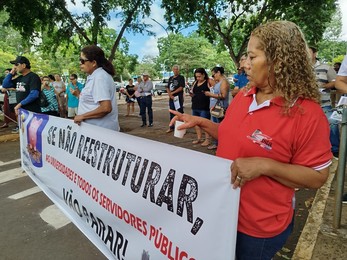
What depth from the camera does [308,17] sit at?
12.6 metres

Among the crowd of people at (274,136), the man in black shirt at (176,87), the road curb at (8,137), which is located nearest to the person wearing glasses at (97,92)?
the crowd of people at (274,136)

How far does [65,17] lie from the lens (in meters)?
11.1

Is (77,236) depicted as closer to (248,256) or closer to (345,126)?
(248,256)

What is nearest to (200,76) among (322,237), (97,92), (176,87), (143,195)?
(176,87)

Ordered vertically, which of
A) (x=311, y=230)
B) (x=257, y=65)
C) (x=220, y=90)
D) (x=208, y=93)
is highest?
(x=257, y=65)

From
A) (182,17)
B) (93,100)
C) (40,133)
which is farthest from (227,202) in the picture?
(182,17)

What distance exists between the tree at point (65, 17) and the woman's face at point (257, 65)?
993 centimetres

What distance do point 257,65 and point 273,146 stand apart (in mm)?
382

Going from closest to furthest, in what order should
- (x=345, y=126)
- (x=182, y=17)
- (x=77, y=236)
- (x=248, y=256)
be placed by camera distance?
(x=248, y=256), (x=345, y=126), (x=77, y=236), (x=182, y=17)

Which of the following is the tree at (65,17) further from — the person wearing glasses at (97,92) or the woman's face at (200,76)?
the person wearing glasses at (97,92)

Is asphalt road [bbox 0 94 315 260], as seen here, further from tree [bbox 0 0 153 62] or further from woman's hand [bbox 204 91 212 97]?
tree [bbox 0 0 153 62]

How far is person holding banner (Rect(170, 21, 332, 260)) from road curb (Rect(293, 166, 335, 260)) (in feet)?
3.93

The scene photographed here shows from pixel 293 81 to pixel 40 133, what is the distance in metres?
3.12

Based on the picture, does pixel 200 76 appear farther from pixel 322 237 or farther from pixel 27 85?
pixel 322 237
